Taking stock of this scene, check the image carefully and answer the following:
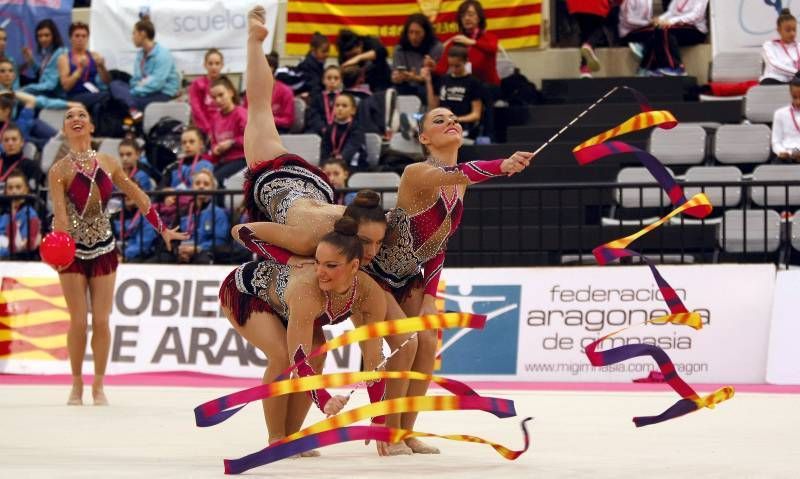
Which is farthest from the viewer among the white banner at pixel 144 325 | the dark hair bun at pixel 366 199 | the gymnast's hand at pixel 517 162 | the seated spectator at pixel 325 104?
the seated spectator at pixel 325 104

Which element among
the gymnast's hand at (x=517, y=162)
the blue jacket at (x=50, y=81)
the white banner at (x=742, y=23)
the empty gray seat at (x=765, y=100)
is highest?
the white banner at (x=742, y=23)

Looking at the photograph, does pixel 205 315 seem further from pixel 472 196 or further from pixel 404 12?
pixel 404 12

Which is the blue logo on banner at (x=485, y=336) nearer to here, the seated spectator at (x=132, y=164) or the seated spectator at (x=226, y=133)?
the seated spectator at (x=226, y=133)

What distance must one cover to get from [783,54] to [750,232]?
2.08 m

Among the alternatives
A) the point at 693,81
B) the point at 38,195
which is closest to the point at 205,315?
the point at 38,195

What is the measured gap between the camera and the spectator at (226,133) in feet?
38.3

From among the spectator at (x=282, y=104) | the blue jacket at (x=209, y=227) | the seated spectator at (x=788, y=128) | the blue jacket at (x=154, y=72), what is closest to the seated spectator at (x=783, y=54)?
the seated spectator at (x=788, y=128)

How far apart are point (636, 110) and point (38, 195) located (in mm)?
5235

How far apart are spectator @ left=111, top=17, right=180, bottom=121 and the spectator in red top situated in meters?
2.89

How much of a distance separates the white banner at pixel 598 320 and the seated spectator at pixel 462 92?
232cm

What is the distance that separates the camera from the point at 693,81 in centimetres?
1220

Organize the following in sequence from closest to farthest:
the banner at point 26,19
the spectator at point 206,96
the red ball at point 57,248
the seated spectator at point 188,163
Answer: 1. the red ball at point 57,248
2. the seated spectator at point 188,163
3. the spectator at point 206,96
4. the banner at point 26,19

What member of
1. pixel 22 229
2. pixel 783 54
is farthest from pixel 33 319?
pixel 783 54

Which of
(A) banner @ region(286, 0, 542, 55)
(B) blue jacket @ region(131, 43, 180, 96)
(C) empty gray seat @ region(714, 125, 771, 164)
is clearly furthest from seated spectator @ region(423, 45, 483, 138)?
(B) blue jacket @ region(131, 43, 180, 96)
